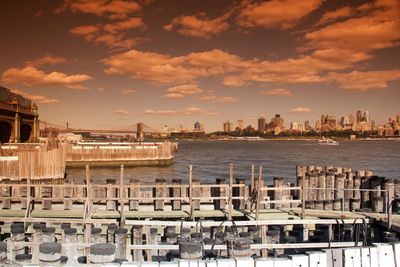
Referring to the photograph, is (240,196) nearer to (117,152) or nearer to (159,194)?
(159,194)

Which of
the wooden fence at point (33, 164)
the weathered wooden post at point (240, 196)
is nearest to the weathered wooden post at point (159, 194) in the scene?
the weathered wooden post at point (240, 196)

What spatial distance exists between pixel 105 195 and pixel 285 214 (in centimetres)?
695

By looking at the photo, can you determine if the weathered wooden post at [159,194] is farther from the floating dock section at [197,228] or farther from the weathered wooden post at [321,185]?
the weathered wooden post at [321,185]

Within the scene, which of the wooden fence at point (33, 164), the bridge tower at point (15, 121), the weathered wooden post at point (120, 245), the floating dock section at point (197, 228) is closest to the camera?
the floating dock section at point (197, 228)

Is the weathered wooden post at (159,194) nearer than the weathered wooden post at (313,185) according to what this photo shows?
Yes

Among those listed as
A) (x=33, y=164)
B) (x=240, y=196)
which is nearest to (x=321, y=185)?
(x=240, y=196)

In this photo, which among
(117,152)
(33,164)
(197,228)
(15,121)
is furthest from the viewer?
(117,152)

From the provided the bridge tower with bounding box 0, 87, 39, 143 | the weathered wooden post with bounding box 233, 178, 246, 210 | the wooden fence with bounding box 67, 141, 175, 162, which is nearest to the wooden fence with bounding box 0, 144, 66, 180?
the bridge tower with bounding box 0, 87, 39, 143

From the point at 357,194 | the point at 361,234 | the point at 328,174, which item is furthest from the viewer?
the point at 328,174

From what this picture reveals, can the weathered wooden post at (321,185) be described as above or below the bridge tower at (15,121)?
below

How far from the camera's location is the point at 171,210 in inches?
619

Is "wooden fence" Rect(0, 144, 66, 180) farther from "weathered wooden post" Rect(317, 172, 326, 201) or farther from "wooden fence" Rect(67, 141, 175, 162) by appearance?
"weathered wooden post" Rect(317, 172, 326, 201)

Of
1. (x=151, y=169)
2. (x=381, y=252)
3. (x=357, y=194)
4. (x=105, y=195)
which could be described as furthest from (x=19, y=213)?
(x=151, y=169)

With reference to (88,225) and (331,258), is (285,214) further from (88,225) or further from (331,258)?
(331,258)
